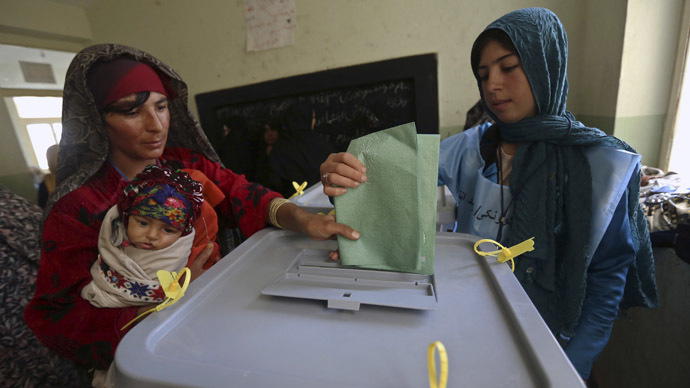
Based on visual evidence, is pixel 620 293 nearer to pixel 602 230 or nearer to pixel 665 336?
pixel 602 230

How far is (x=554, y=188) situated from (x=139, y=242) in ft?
3.54

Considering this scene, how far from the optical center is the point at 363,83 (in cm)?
239

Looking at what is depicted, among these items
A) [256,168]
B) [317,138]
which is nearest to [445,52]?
[317,138]

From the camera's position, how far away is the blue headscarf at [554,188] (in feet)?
2.70

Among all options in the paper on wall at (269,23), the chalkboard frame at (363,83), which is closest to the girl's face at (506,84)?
the chalkboard frame at (363,83)

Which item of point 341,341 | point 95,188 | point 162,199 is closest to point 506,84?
point 341,341

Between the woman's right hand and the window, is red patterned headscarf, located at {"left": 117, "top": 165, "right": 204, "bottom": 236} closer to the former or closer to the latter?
the woman's right hand

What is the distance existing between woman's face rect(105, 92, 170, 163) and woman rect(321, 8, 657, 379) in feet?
3.09

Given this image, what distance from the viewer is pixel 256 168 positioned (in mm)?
2723

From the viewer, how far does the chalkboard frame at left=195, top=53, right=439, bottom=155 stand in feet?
7.39

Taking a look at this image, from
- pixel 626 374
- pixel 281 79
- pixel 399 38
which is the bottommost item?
pixel 626 374

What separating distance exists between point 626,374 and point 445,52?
2.03 m

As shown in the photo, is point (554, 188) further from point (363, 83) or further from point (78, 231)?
point (363, 83)

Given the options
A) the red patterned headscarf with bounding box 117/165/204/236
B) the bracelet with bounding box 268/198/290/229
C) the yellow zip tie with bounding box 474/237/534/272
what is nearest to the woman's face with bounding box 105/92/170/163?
the red patterned headscarf with bounding box 117/165/204/236
